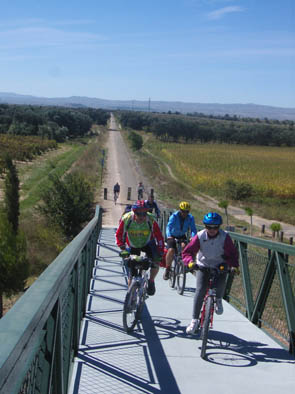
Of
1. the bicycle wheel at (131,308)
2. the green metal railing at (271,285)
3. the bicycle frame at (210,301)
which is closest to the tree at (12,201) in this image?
the green metal railing at (271,285)

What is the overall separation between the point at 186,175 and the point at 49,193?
3325 centimetres

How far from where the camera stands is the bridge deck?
448 cm

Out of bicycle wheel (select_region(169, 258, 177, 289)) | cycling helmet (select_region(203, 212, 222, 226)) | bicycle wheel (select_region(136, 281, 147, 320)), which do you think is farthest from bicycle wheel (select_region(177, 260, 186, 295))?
cycling helmet (select_region(203, 212, 222, 226))

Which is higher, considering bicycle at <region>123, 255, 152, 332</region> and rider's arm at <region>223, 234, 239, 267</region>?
rider's arm at <region>223, 234, 239, 267</region>

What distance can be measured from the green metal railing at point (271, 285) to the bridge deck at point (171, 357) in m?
0.20

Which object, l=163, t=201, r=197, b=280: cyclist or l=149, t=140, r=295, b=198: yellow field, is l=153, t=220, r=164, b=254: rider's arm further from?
l=149, t=140, r=295, b=198: yellow field

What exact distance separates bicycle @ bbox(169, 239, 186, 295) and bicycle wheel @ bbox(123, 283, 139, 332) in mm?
2528

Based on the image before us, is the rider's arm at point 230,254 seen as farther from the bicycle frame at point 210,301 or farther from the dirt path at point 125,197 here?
the dirt path at point 125,197

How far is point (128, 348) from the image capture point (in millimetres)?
5387

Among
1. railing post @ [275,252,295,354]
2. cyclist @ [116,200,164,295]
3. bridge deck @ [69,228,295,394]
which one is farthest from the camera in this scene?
cyclist @ [116,200,164,295]

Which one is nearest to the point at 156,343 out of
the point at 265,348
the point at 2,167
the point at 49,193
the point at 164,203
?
the point at 265,348

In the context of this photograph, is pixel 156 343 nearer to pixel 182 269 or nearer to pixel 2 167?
pixel 182 269

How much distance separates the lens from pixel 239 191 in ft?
182

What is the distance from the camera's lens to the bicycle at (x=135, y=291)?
6.10 m
